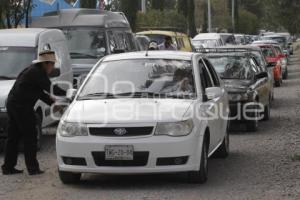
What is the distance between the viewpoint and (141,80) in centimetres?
996

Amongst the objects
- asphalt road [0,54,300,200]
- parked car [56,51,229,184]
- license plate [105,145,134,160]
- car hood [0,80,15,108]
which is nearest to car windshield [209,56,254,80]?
asphalt road [0,54,300,200]

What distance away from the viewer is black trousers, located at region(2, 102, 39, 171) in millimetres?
10102

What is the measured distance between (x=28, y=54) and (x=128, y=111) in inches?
201

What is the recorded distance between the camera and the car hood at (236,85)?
14781mm

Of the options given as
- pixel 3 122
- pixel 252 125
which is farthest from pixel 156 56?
pixel 252 125

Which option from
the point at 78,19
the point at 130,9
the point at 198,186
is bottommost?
the point at 130,9

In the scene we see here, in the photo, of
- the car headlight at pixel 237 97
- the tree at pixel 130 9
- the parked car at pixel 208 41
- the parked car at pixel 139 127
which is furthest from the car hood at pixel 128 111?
the parked car at pixel 208 41

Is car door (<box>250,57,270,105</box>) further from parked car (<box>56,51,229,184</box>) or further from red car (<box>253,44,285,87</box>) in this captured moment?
red car (<box>253,44,285,87</box>)

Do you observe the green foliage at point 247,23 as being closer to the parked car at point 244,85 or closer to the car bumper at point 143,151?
the parked car at point 244,85

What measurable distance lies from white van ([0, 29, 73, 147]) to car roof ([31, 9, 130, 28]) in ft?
12.4

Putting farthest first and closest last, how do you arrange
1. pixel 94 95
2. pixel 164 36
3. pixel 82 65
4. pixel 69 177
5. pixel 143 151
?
1. pixel 164 36
2. pixel 82 65
3. pixel 94 95
4. pixel 69 177
5. pixel 143 151

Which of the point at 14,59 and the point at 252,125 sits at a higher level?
the point at 14,59

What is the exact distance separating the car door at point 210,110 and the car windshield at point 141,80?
0.88 ft

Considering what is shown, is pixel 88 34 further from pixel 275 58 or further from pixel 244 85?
pixel 275 58
